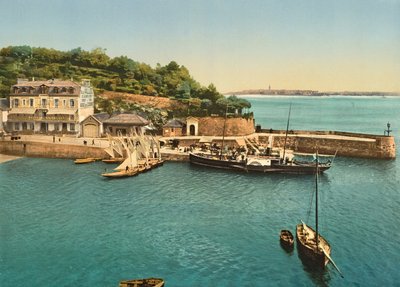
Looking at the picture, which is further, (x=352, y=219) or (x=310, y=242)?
(x=352, y=219)

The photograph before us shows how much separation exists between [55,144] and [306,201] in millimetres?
45010

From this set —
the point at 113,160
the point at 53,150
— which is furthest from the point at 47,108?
the point at 113,160

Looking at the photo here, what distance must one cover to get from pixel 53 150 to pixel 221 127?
3370 centimetres

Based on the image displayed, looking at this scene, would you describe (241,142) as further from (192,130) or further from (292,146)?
(292,146)

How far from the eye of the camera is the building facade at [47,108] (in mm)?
85875

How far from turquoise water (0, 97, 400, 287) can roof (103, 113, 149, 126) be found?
20.1 metres

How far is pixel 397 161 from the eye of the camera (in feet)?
265

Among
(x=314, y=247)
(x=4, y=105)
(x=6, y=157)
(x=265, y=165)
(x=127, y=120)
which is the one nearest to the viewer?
(x=314, y=247)

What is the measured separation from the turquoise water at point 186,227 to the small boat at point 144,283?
1763mm

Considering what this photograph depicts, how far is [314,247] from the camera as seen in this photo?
36625 mm

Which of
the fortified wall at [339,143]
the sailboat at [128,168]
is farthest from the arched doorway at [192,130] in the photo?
the sailboat at [128,168]

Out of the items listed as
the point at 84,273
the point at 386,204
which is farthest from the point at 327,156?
the point at 84,273

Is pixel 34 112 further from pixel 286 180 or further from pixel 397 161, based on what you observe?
pixel 397 161

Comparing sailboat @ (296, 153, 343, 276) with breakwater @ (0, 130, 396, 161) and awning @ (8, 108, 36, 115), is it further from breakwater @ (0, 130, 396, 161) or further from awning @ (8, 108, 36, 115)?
awning @ (8, 108, 36, 115)
